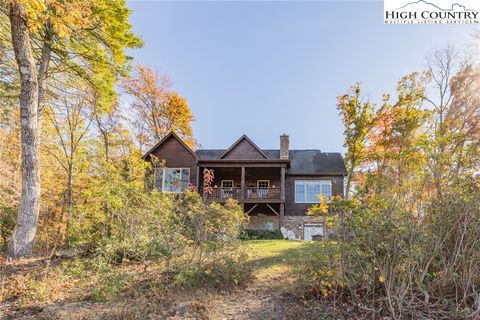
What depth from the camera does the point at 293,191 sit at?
61.6 feet

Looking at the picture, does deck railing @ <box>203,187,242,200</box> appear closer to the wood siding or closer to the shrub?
the wood siding

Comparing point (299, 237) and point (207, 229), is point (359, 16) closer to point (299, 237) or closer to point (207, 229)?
point (207, 229)

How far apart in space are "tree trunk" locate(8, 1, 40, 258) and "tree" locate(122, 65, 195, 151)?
1699cm

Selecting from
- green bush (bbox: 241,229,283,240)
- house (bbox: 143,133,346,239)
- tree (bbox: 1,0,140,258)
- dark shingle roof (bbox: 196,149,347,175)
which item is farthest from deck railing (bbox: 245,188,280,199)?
tree (bbox: 1,0,140,258)

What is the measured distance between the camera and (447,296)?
Result: 439 cm

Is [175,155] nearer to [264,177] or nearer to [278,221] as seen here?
[264,177]

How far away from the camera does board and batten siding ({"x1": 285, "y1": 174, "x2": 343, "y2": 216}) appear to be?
1822cm

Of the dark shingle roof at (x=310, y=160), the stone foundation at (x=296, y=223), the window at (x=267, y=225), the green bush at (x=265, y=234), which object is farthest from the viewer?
the dark shingle roof at (x=310, y=160)

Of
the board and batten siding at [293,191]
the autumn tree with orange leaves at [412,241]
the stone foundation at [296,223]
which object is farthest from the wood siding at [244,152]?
the autumn tree with orange leaves at [412,241]

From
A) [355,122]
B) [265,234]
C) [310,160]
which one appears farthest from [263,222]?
[355,122]

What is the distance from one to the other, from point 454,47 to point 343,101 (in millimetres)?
8298

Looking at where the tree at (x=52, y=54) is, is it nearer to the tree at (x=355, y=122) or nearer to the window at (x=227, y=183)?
the window at (x=227, y=183)

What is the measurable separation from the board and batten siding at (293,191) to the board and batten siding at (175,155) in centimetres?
644

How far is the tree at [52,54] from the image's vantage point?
735 cm
